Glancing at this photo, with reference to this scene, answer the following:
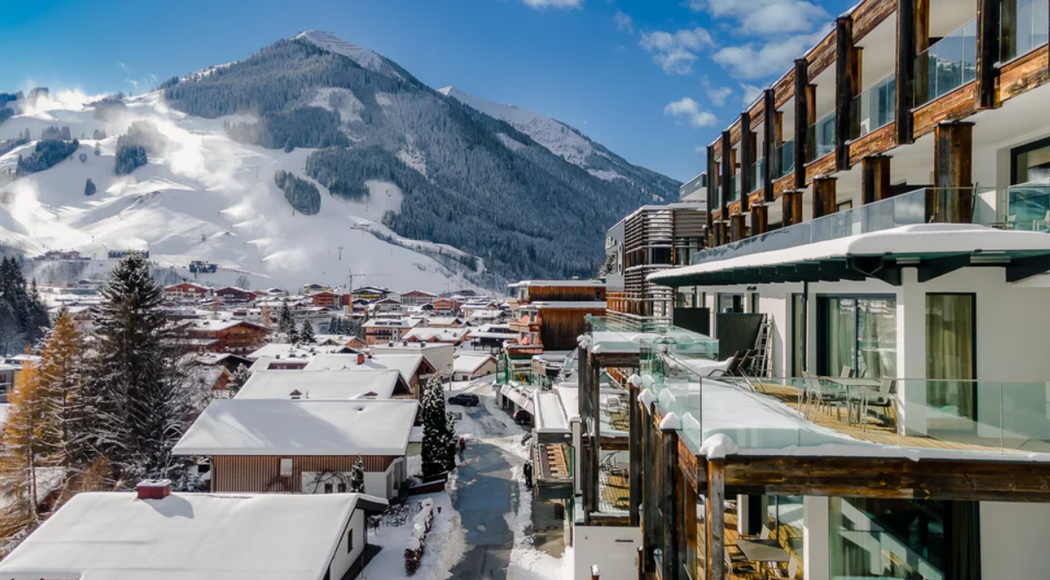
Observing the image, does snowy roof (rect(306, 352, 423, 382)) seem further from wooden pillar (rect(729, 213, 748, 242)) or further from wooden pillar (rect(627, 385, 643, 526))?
wooden pillar (rect(627, 385, 643, 526))

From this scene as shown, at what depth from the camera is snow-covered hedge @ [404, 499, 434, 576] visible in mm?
17922

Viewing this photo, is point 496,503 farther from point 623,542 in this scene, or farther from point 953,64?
point 953,64

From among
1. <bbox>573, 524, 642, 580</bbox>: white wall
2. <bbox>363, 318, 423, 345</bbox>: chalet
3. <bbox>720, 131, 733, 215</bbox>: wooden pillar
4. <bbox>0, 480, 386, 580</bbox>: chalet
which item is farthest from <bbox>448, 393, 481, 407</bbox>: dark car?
<bbox>363, 318, 423, 345</bbox>: chalet

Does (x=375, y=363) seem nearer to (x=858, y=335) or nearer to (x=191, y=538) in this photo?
(x=191, y=538)

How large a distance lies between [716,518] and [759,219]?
13542mm

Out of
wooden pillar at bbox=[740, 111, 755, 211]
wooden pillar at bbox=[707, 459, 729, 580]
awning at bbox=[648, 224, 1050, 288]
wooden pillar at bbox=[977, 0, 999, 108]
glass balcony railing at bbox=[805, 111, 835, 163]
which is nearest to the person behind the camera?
wooden pillar at bbox=[707, 459, 729, 580]

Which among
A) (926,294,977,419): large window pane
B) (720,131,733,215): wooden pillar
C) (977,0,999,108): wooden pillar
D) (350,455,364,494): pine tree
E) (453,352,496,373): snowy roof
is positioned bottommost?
(350,455,364,494): pine tree

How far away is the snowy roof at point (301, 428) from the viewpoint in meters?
23.5

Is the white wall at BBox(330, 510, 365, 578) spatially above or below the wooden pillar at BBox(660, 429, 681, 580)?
below

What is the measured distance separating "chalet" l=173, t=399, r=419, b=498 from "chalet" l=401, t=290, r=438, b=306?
118 metres

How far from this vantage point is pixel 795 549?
1030 centimetres

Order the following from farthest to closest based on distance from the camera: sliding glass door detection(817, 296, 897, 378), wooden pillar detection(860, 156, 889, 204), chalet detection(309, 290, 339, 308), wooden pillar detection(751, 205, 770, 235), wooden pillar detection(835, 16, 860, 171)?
1. chalet detection(309, 290, 339, 308)
2. wooden pillar detection(751, 205, 770, 235)
3. wooden pillar detection(835, 16, 860, 171)
4. wooden pillar detection(860, 156, 889, 204)
5. sliding glass door detection(817, 296, 897, 378)

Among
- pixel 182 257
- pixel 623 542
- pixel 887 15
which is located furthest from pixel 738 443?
pixel 182 257

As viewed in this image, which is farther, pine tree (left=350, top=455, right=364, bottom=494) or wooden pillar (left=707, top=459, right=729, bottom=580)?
pine tree (left=350, top=455, right=364, bottom=494)
